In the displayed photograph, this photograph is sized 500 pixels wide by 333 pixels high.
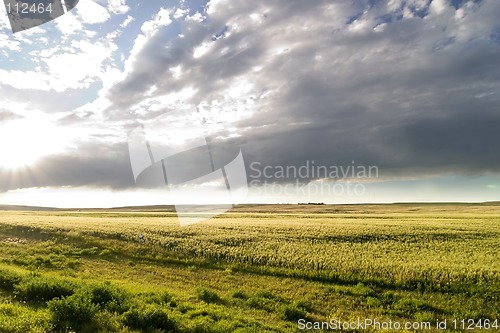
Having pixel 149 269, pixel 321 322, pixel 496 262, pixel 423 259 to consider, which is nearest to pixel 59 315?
pixel 321 322

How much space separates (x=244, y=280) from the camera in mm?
19516

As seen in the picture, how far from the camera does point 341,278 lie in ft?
63.4

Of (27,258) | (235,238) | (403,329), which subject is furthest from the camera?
(235,238)

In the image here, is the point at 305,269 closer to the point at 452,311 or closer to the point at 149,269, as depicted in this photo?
the point at 452,311

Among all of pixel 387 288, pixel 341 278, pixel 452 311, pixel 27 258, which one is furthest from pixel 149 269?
pixel 452 311

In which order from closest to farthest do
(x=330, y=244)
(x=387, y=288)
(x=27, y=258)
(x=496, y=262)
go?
1. (x=387, y=288)
2. (x=496, y=262)
3. (x=27, y=258)
4. (x=330, y=244)

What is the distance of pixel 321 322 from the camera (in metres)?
12.7

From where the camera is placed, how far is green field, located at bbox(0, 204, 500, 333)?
10.9m

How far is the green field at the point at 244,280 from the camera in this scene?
10.9 m

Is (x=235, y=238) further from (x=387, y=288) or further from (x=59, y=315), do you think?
(x=59, y=315)

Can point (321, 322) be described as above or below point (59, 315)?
below

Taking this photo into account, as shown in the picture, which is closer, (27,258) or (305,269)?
(305,269)

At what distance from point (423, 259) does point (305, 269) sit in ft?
25.1

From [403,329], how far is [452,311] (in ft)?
12.1
